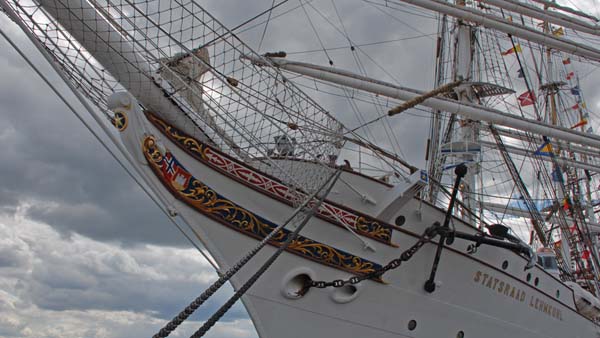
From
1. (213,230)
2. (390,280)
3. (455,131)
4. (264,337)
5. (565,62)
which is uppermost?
(565,62)

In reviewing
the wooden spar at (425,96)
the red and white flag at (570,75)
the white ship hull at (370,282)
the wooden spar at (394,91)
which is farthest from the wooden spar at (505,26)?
the red and white flag at (570,75)

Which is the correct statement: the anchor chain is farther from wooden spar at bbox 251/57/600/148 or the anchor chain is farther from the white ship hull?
wooden spar at bbox 251/57/600/148

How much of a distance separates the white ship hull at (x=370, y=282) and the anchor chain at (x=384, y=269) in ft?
0.33

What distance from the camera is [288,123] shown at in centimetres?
579

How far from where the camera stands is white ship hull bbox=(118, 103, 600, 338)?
5254mm

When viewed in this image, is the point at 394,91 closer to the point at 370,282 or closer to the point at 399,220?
the point at 399,220

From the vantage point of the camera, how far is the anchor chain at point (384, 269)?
5.64 meters

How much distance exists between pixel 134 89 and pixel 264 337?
284 cm

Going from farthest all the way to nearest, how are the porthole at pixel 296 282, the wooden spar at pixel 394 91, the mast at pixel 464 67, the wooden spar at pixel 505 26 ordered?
1. the mast at pixel 464 67
2. the wooden spar at pixel 505 26
3. the wooden spar at pixel 394 91
4. the porthole at pixel 296 282

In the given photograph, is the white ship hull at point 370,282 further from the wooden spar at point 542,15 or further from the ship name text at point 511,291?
the wooden spar at point 542,15

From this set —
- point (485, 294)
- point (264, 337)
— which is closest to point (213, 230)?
point (264, 337)

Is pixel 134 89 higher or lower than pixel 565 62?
lower

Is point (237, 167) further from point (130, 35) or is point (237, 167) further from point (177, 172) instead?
point (130, 35)

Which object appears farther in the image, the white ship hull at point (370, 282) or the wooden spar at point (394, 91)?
the wooden spar at point (394, 91)
